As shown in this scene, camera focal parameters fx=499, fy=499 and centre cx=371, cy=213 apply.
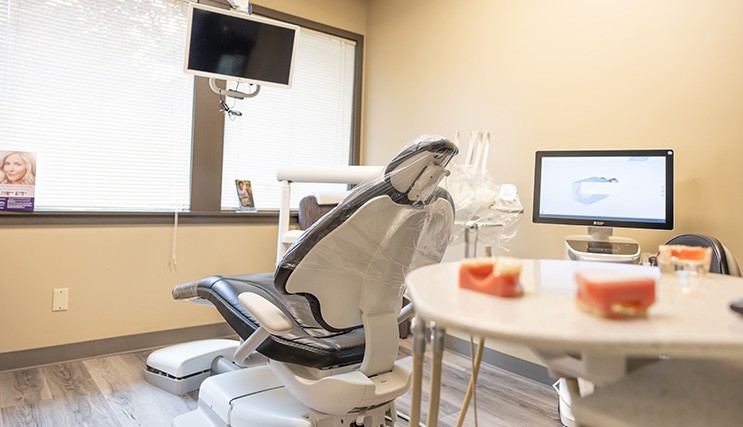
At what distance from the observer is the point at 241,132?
10.8ft

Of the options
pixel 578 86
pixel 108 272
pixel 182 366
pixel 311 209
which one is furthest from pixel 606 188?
pixel 108 272

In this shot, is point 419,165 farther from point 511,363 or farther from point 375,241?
point 511,363

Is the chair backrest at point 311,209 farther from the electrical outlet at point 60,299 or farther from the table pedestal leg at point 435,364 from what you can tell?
the table pedestal leg at point 435,364

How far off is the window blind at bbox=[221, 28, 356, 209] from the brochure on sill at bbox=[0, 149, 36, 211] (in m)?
1.06

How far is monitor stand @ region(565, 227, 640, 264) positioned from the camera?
72.9 inches

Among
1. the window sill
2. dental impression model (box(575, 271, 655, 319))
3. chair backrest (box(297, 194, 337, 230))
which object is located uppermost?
chair backrest (box(297, 194, 337, 230))

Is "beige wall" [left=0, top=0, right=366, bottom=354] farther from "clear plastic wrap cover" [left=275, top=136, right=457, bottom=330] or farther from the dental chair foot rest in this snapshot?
"clear plastic wrap cover" [left=275, top=136, right=457, bottom=330]

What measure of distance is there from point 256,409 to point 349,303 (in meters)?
0.53

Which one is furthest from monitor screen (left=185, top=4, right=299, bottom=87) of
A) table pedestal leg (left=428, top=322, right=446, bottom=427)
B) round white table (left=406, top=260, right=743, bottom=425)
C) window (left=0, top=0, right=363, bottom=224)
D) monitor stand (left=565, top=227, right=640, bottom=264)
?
table pedestal leg (left=428, top=322, right=446, bottom=427)

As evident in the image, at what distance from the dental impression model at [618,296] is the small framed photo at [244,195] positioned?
288 centimetres

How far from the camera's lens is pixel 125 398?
2213 mm

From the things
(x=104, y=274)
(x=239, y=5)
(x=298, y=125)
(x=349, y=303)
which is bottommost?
(x=104, y=274)

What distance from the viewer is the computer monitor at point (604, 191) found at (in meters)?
1.90

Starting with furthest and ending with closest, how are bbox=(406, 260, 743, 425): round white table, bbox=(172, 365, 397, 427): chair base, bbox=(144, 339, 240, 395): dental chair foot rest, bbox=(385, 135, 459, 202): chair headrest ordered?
1. bbox=(144, 339, 240, 395): dental chair foot rest
2. bbox=(172, 365, 397, 427): chair base
3. bbox=(385, 135, 459, 202): chair headrest
4. bbox=(406, 260, 743, 425): round white table
